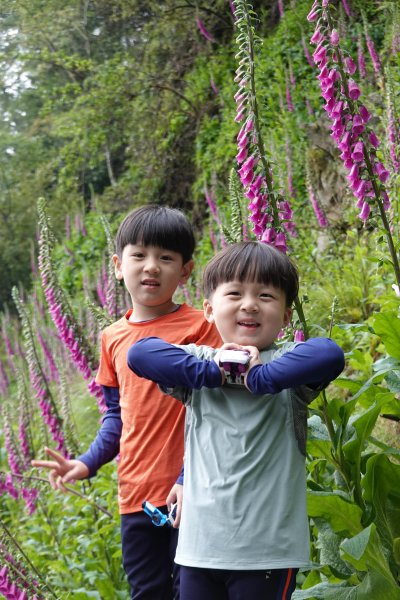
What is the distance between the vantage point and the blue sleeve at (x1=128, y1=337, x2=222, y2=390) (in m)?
2.08

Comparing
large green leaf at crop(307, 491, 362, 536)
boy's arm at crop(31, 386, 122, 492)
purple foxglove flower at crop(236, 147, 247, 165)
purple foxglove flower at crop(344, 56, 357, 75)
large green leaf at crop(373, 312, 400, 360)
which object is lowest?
large green leaf at crop(307, 491, 362, 536)

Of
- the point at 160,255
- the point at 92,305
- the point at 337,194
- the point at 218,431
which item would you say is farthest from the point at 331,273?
the point at 218,431

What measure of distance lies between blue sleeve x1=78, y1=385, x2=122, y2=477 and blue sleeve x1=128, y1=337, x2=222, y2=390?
64 cm

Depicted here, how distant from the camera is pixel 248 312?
2.15 meters

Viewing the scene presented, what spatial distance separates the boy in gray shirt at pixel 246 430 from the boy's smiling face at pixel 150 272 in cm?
39

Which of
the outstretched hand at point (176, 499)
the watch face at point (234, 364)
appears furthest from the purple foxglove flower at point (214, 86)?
the watch face at point (234, 364)

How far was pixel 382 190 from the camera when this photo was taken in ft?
9.95

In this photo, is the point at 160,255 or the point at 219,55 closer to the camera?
the point at 160,255

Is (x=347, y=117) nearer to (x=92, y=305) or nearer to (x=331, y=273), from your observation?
(x=92, y=305)

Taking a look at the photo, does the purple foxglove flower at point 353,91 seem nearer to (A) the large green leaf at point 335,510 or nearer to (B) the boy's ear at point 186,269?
(B) the boy's ear at point 186,269

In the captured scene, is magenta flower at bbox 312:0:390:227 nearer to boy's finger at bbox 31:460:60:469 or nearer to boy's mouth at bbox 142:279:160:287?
boy's mouth at bbox 142:279:160:287

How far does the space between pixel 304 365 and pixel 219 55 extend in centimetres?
1190

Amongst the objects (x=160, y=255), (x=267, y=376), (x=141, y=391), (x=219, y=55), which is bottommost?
(x=141, y=391)

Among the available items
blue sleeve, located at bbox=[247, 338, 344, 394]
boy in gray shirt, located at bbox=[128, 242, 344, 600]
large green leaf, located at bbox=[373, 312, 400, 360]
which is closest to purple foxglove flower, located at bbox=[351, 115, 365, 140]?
large green leaf, located at bbox=[373, 312, 400, 360]
